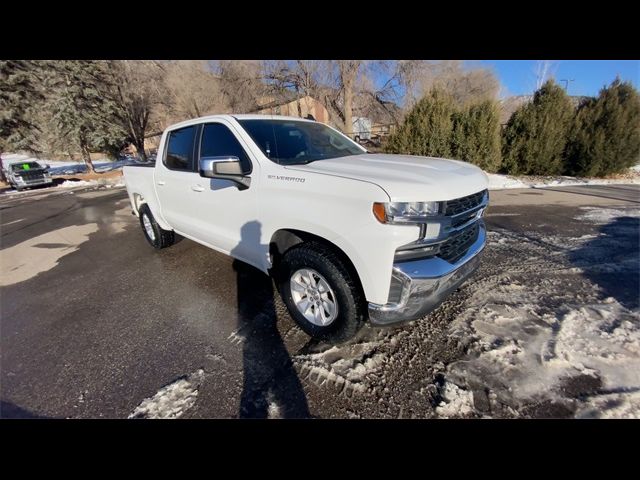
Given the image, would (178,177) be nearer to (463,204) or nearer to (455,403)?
(463,204)

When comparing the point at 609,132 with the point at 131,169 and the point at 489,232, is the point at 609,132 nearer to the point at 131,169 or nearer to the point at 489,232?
the point at 489,232

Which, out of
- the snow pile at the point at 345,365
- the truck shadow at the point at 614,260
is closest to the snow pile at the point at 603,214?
the truck shadow at the point at 614,260

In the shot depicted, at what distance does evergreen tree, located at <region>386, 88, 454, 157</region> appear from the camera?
10.4m

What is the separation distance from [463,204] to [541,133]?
12030 millimetres

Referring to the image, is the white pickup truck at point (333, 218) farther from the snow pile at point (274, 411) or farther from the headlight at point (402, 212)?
the snow pile at point (274, 411)

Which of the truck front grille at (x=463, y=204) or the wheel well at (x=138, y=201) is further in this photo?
the wheel well at (x=138, y=201)

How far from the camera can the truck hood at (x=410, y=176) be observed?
1939 mm

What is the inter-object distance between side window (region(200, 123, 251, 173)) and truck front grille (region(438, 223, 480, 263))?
5.97ft

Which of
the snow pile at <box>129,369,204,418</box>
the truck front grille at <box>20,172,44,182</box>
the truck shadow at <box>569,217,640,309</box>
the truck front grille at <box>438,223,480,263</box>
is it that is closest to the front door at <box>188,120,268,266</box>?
the snow pile at <box>129,369,204,418</box>

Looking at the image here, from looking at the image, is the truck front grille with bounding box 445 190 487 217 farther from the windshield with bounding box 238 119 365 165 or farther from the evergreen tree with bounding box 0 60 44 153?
the evergreen tree with bounding box 0 60 44 153

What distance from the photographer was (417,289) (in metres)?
2.00
